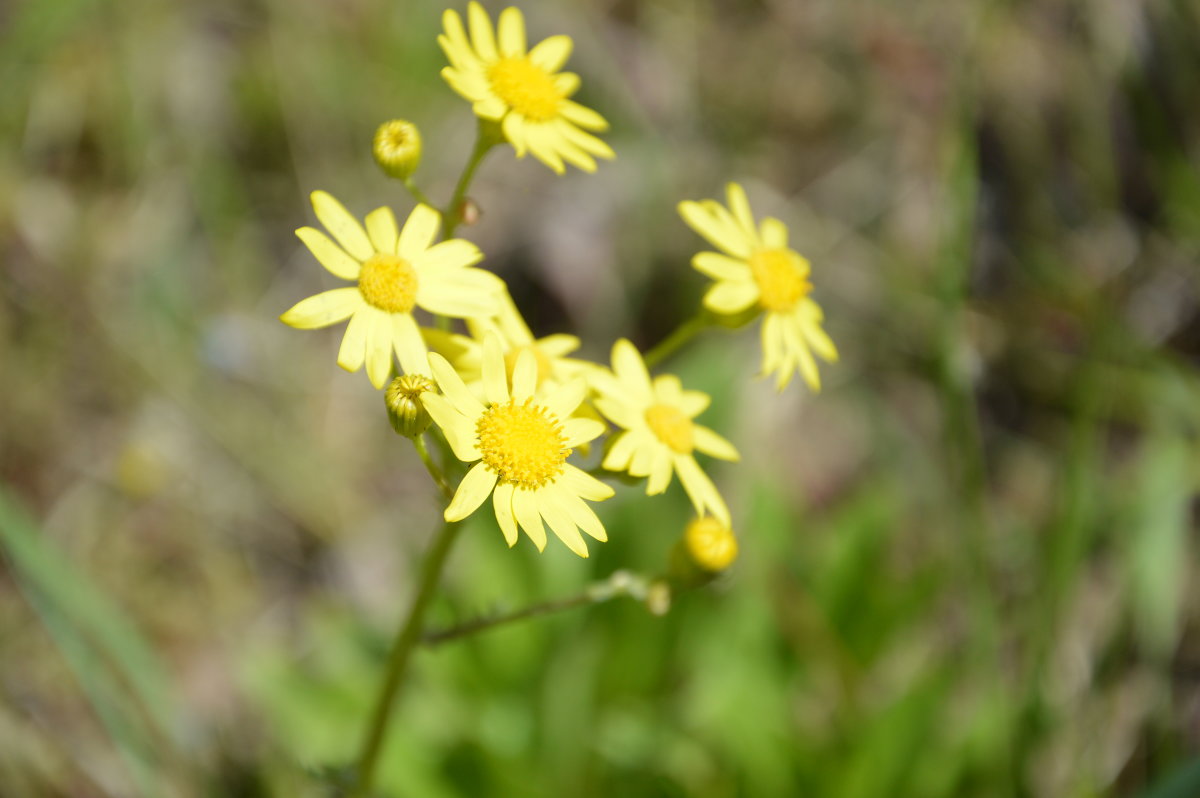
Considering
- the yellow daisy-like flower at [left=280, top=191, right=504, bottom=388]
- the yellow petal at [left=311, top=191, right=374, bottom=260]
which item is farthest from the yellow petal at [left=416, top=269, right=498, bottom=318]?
the yellow petal at [left=311, top=191, right=374, bottom=260]

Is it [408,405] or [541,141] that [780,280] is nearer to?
[541,141]

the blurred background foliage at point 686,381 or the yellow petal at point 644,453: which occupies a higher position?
the blurred background foliage at point 686,381

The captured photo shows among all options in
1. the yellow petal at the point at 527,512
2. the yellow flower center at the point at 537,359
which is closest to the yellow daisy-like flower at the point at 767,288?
the yellow flower center at the point at 537,359

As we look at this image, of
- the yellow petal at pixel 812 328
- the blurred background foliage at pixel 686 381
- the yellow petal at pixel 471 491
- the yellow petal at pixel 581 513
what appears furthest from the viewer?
the blurred background foliage at pixel 686 381

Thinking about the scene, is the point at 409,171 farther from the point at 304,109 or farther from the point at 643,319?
the point at 304,109

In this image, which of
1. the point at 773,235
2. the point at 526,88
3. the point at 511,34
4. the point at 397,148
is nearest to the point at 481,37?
the point at 511,34

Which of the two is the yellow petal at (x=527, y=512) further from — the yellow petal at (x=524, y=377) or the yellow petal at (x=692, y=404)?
the yellow petal at (x=692, y=404)

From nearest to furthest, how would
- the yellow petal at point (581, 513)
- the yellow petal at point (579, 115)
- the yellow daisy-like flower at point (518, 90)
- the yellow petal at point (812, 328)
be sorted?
1. the yellow petal at point (581, 513)
2. the yellow daisy-like flower at point (518, 90)
3. the yellow petal at point (579, 115)
4. the yellow petal at point (812, 328)

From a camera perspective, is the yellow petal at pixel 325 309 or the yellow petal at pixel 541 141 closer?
the yellow petal at pixel 325 309
